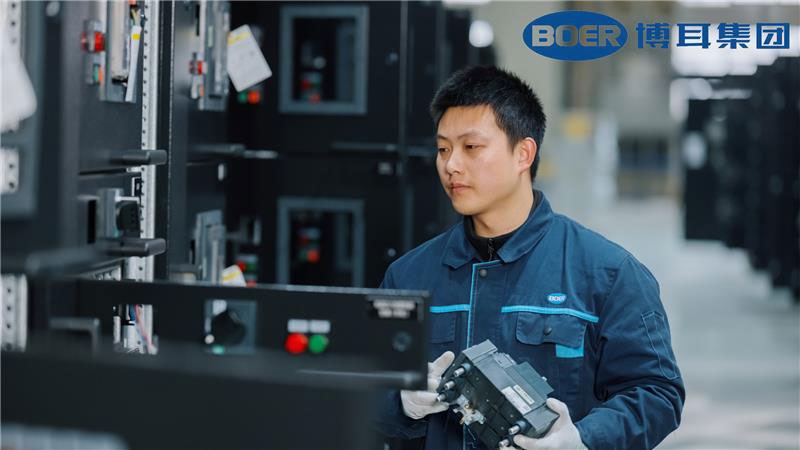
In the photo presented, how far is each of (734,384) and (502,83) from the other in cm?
647

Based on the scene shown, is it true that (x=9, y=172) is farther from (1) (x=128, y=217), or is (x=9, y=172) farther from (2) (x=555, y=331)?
(2) (x=555, y=331)

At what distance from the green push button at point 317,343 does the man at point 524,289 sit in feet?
1.93

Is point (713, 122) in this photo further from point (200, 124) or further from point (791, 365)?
point (200, 124)


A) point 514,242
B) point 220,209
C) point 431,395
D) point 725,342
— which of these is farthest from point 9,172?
point 725,342

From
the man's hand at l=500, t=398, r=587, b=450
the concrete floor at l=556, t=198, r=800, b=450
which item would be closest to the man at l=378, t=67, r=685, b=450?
the man's hand at l=500, t=398, r=587, b=450

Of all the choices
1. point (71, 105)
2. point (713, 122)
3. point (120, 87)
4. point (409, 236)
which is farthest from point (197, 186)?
point (713, 122)

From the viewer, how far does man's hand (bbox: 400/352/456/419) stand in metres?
2.73

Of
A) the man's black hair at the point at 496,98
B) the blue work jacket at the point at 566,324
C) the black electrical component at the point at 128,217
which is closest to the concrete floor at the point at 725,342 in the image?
the blue work jacket at the point at 566,324

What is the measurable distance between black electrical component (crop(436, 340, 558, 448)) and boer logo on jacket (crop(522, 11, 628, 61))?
1.18 metres

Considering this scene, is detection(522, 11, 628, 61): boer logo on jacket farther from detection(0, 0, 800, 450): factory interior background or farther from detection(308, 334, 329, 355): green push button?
detection(308, 334, 329, 355): green push button

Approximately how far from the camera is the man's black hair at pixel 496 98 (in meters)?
3.10

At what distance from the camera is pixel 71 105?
2365 millimetres

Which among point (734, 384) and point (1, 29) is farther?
point (734, 384)

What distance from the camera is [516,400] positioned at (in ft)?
8.68
